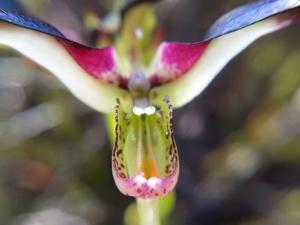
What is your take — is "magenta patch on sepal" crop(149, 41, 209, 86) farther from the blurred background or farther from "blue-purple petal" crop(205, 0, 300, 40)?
the blurred background

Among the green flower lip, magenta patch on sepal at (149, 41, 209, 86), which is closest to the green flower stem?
the green flower lip

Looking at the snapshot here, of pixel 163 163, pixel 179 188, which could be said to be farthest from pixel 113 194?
pixel 163 163

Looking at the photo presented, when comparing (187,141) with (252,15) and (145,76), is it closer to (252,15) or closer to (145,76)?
(145,76)

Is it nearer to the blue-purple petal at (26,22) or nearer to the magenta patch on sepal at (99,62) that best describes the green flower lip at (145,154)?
the magenta patch on sepal at (99,62)

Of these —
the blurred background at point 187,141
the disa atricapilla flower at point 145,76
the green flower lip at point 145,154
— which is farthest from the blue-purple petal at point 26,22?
the blurred background at point 187,141

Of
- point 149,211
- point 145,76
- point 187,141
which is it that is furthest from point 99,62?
point 187,141

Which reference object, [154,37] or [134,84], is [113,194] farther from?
[134,84]
